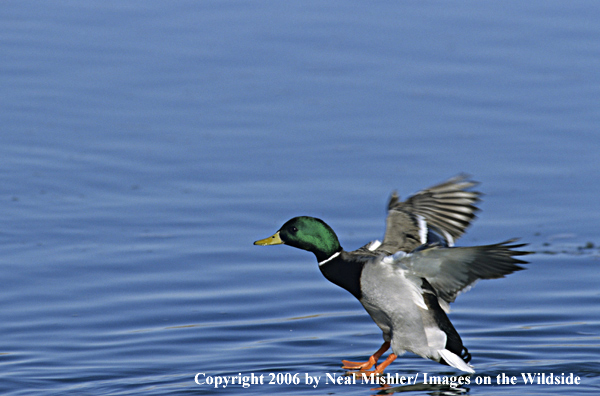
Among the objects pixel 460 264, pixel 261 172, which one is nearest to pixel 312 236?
pixel 460 264

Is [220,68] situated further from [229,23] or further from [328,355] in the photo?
[328,355]

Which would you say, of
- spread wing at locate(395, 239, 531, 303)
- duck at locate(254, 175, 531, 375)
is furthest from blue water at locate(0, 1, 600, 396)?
spread wing at locate(395, 239, 531, 303)

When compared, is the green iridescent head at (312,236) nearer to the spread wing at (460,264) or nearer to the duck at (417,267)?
the duck at (417,267)

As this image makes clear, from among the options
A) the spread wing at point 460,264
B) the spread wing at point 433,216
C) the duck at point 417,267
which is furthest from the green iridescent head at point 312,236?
the spread wing at point 460,264

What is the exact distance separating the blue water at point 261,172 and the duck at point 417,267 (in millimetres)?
296

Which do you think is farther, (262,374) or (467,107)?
(467,107)

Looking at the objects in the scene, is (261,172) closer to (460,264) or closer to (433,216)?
(433,216)

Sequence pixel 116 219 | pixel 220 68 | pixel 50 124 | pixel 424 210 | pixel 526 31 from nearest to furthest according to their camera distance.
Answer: pixel 424 210 → pixel 116 219 → pixel 50 124 → pixel 220 68 → pixel 526 31

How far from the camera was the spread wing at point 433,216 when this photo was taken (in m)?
8.02

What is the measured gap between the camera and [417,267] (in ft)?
23.8

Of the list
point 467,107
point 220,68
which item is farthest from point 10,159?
point 467,107

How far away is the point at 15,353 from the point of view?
324 inches

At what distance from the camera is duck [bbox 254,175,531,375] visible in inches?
277

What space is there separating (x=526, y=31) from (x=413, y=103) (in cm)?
287
